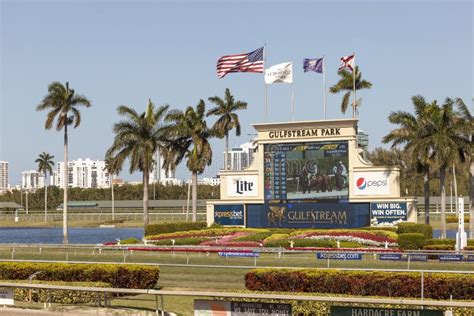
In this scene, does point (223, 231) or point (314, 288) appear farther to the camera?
point (223, 231)

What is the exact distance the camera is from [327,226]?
59.4 metres

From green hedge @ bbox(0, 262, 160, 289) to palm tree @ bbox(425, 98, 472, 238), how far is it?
36.9 m

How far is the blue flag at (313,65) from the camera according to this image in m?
64.8

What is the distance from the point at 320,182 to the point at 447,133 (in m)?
11.8

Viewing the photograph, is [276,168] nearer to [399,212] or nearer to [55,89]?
[399,212]

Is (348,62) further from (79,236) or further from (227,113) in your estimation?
(79,236)

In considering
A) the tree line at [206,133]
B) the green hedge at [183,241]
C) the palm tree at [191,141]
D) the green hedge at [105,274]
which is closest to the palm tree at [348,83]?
the tree line at [206,133]

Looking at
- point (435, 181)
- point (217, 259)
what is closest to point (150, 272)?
point (217, 259)

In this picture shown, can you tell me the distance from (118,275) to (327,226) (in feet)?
112

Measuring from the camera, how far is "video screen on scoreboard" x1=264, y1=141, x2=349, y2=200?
59.2 meters

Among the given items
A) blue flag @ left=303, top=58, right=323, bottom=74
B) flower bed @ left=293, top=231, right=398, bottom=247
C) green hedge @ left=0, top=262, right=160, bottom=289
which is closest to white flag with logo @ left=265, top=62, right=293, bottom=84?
blue flag @ left=303, top=58, right=323, bottom=74

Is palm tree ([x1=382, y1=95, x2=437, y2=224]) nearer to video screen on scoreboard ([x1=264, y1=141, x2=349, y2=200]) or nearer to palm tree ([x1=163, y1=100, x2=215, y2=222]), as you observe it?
video screen on scoreboard ([x1=264, y1=141, x2=349, y2=200])

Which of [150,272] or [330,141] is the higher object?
[330,141]

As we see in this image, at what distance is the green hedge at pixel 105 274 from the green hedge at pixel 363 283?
14.4 ft
